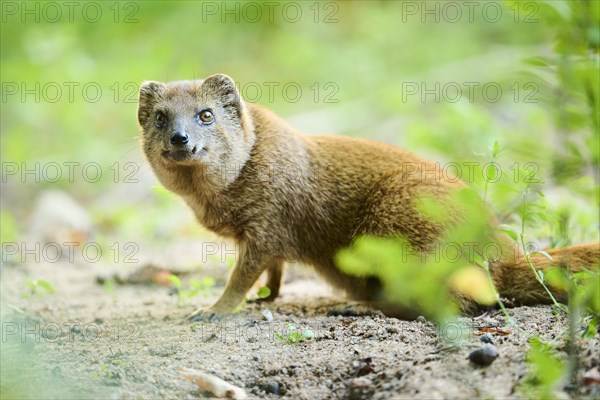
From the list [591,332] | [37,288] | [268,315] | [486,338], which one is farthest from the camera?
[37,288]

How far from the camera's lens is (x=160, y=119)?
510cm

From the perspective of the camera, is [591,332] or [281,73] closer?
[591,332]

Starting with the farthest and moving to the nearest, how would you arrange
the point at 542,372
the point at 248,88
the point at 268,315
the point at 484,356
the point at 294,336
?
the point at 248,88, the point at 268,315, the point at 294,336, the point at 484,356, the point at 542,372

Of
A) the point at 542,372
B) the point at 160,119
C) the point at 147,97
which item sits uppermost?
the point at 147,97

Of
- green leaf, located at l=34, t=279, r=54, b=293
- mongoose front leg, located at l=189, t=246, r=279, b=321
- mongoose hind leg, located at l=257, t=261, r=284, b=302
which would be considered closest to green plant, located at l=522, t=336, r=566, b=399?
mongoose front leg, located at l=189, t=246, r=279, b=321

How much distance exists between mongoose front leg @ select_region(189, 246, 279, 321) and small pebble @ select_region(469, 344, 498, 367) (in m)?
2.08

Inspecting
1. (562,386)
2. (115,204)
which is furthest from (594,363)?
(115,204)

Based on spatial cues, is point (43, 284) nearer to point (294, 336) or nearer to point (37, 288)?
point (37, 288)

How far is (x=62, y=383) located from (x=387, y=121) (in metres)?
7.48

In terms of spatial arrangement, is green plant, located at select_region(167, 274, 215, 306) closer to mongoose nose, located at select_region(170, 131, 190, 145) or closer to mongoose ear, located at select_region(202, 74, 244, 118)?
mongoose nose, located at select_region(170, 131, 190, 145)

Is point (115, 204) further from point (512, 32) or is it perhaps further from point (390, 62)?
point (512, 32)

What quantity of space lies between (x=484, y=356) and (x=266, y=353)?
1215mm

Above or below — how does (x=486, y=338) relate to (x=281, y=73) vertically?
below

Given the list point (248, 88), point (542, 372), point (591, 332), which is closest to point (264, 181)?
point (591, 332)
